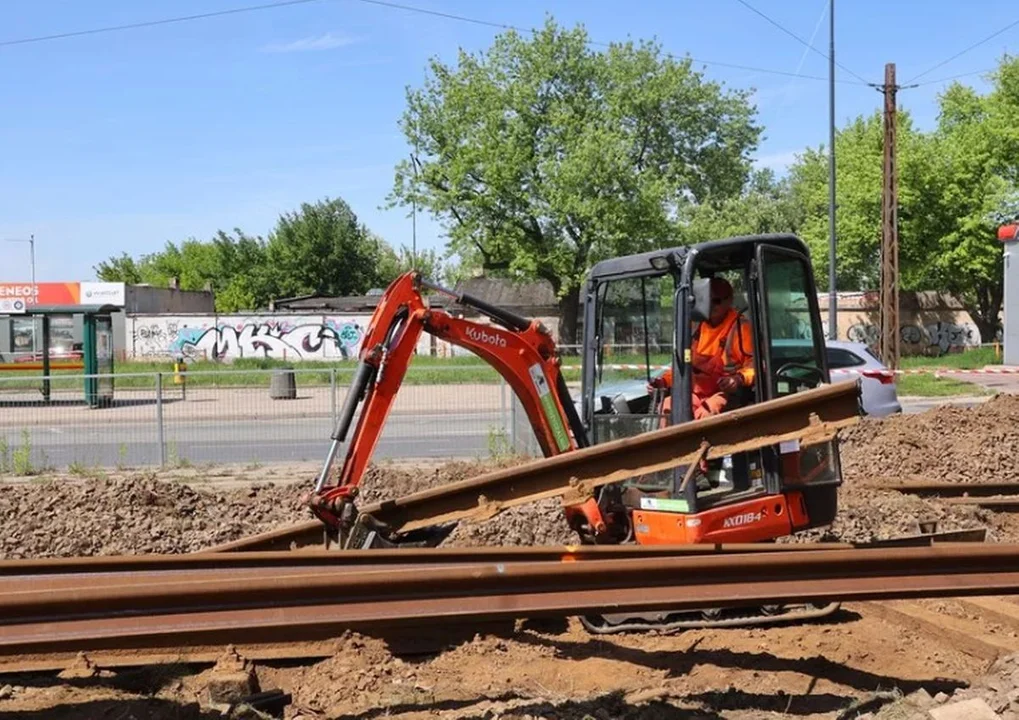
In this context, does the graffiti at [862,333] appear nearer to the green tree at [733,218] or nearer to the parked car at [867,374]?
the green tree at [733,218]

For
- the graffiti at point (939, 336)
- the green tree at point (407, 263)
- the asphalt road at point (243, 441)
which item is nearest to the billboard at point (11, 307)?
the asphalt road at point (243, 441)

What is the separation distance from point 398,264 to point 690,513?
101707 mm

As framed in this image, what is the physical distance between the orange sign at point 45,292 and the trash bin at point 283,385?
22006mm

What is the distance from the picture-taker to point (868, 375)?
703 inches

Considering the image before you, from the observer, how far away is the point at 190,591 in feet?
13.6

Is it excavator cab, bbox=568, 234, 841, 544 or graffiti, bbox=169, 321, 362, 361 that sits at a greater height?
graffiti, bbox=169, 321, 362, 361

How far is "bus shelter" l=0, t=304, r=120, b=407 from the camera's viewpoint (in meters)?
27.0

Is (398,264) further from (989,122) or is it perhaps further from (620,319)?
(620,319)

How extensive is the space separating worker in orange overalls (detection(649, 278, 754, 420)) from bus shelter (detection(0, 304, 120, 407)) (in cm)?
2185

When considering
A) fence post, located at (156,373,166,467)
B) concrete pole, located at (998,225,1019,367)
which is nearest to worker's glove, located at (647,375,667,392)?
fence post, located at (156,373,166,467)

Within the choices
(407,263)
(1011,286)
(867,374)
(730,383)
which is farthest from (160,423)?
(407,263)

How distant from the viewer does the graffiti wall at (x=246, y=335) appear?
52.2 metres

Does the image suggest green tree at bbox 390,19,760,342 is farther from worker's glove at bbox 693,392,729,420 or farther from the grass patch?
worker's glove at bbox 693,392,729,420

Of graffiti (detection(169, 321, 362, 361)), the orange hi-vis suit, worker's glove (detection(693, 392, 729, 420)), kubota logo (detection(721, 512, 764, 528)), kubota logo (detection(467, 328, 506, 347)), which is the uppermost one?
graffiti (detection(169, 321, 362, 361))
